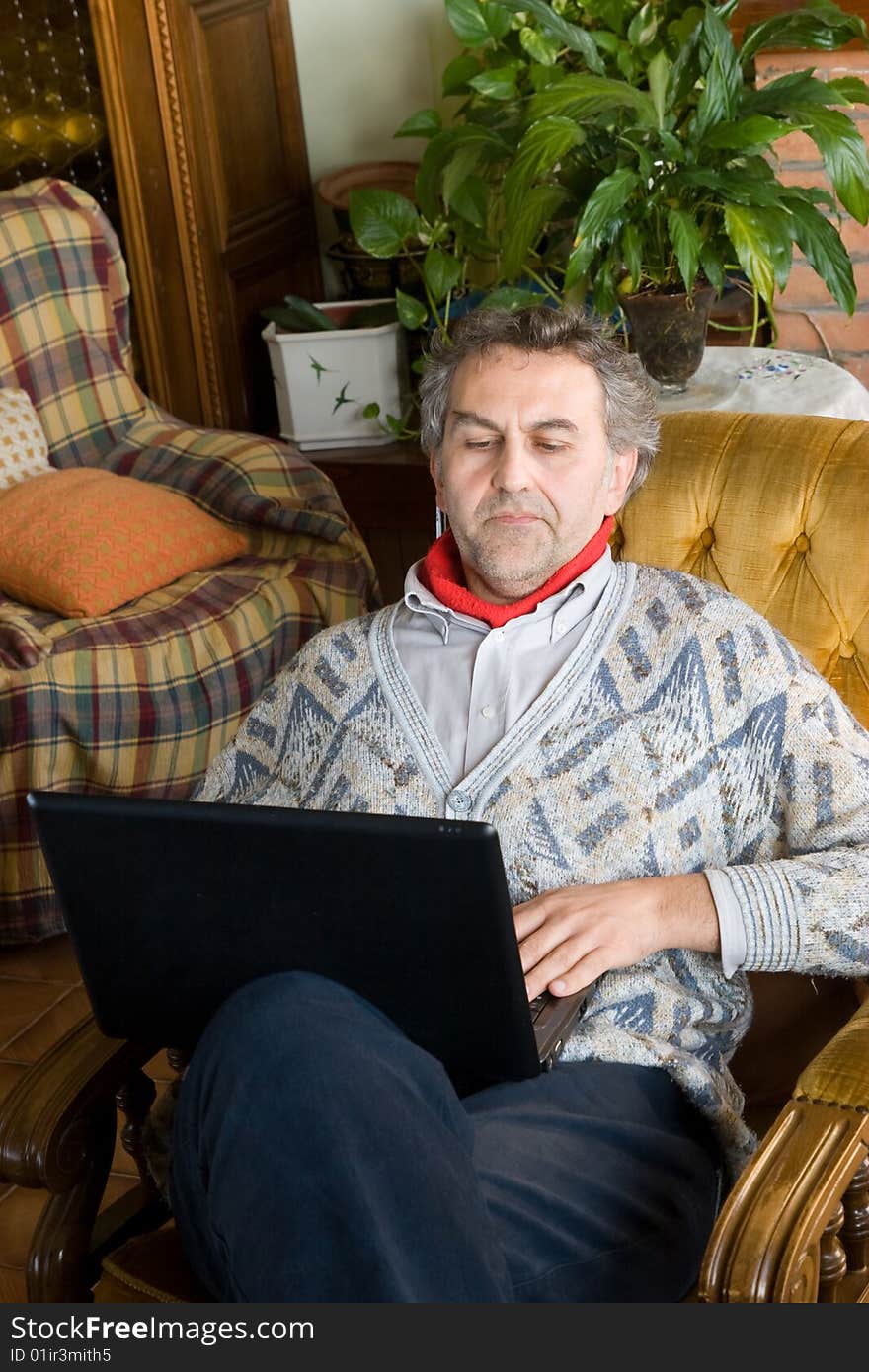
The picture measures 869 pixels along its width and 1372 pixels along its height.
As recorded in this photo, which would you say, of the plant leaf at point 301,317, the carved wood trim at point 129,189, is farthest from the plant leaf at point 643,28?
the carved wood trim at point 129,189

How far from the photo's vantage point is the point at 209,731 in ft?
9.04

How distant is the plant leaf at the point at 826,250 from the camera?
2.44 m

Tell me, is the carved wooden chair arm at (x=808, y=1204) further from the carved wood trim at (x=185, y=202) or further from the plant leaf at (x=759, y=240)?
the carved wood trim at (x=185, y=202)

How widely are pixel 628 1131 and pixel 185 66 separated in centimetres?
295

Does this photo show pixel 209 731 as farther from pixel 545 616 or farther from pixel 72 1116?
pixel 72 1116

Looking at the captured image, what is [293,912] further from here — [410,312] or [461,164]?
[410,312]

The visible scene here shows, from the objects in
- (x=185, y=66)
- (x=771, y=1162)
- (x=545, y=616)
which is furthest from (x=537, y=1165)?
(x=185, y=66)

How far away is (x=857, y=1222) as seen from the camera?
Result: 1197 mm

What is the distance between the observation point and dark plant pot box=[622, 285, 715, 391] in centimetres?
250

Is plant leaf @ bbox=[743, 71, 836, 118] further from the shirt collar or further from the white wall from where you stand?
the white wall

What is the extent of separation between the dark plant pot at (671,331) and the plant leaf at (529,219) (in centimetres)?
18

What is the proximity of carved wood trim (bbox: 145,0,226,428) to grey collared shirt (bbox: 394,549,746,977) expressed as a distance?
2257 mm

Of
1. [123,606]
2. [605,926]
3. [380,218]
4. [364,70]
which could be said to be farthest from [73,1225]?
[364,70]

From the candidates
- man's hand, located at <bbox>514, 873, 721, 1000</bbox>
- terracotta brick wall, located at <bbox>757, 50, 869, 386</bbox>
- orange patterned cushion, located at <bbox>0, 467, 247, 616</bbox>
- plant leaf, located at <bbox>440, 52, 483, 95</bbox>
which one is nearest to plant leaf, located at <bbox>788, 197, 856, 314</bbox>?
terracotta brick wall, located at <bbox>757, 50, 869, 386</bbox>
